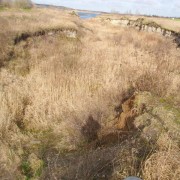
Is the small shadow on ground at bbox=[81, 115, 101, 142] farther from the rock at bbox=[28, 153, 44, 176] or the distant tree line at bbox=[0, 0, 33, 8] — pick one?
the distant tree line at bbox=[0, 0, 33, 8]

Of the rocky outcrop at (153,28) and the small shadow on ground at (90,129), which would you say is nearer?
the small shadow on ground at (90,129)

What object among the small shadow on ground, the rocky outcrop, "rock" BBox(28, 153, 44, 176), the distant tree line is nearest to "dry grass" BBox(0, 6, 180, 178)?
the small shadow on ground

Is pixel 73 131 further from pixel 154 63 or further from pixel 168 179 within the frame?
pixel 154 63

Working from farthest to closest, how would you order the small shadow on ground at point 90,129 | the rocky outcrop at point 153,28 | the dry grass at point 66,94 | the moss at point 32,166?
the rocky outcrop at point 153,28 → the small shadow on ground at point 90,129 → the dry grass at point 66,94 → the moss at point 32,166

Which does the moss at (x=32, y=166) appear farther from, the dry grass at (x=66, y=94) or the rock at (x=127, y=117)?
the rock at (x=127, y=117)

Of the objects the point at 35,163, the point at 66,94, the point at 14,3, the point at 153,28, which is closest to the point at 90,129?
the point at 66,94

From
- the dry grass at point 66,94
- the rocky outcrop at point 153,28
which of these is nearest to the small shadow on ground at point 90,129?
the dry grass at point 66,94

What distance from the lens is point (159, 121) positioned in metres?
4.90

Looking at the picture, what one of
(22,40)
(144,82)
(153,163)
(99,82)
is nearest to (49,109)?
(99,82)

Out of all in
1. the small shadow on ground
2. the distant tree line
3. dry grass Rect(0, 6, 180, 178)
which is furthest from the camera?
the distant tree line

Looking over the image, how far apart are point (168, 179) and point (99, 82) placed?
4.63 meters

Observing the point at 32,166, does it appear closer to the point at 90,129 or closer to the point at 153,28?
the point at 90,129

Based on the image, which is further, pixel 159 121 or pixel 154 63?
pixel 154 63

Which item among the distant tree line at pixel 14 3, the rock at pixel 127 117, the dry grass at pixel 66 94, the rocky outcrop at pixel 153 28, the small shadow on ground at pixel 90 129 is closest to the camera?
the rock at pixel 127 117
